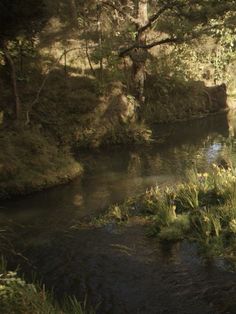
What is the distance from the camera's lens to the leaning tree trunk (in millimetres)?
26562

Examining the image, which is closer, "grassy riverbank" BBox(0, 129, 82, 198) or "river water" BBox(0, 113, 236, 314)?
"river water" BBox(0, 113, 236, 314)

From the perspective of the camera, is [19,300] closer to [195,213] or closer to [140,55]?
[195,213]

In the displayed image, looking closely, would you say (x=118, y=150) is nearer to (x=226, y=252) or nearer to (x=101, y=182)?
(x=101, y=182)

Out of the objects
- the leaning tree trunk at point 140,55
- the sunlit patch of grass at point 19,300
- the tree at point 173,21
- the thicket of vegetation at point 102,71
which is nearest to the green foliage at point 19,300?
the sunlit patch of grass at point 19,300

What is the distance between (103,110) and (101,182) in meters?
8.53

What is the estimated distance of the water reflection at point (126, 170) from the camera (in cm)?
1490

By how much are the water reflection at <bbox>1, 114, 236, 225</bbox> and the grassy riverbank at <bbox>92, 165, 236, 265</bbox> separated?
1423 millimetres

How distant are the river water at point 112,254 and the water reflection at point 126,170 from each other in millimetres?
37

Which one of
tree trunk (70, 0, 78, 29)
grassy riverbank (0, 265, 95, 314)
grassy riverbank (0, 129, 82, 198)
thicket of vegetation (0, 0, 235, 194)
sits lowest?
grassy riverbank (0, 265, 95, 314)

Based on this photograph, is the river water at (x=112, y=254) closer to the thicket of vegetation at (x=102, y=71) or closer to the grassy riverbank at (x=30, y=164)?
the grassy riverbank at (x=30, y=164)

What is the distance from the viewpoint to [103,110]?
2555 cm

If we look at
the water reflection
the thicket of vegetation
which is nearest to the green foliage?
the water reflection

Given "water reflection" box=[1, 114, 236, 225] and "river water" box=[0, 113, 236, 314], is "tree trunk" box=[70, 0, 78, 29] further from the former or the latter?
"river water" box=[0, 113, 236, 314]

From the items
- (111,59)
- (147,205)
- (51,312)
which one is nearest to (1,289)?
(51,312)
